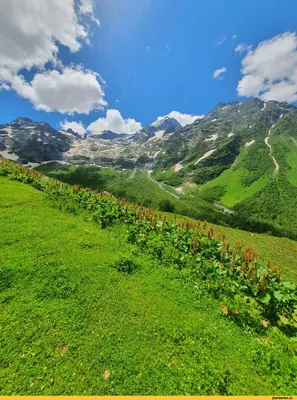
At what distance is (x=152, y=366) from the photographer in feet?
26.4

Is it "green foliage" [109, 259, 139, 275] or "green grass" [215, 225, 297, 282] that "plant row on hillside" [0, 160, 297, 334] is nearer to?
"green foliage" [109, 259, 139, 275]

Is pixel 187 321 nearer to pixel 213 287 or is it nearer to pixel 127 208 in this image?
pixel 213 287

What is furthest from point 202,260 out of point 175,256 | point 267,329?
point 267,329

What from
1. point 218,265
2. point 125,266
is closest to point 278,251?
point 218,265

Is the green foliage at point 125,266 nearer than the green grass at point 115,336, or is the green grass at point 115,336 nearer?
the green grass at point 115,336

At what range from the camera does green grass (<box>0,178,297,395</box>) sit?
7.45 m

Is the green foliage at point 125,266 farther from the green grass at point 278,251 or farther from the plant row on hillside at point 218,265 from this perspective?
the green grass at point 278,251

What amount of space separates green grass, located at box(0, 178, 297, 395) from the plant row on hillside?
1.03 m

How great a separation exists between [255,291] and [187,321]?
5447 mm

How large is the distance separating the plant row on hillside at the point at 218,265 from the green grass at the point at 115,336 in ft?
3.38

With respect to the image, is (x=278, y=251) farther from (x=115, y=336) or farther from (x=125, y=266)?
(x=115, y=336)

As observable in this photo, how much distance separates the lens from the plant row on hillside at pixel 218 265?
1180 centimetres

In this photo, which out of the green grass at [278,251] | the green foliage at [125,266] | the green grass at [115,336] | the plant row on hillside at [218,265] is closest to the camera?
the green grass at [115,336]

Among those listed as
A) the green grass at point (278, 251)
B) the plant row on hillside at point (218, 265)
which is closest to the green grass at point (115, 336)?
the plant row on hillside at point (218, 265)
